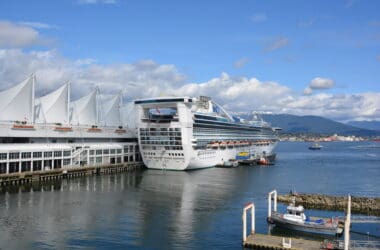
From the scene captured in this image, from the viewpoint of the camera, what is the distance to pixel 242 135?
92.9m

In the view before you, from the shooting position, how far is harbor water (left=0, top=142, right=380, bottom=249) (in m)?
28.0

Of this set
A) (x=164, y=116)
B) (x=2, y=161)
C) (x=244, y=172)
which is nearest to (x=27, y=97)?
(x=2, y=161)

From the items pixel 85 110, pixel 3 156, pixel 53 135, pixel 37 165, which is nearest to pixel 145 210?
pixel 3 156

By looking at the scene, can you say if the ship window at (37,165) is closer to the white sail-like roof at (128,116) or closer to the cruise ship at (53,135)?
the cruise ship at (53,135)

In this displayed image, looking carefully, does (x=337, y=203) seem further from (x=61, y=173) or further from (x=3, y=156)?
(x=3, y=156)

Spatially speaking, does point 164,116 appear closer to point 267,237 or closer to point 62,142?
point 62,142

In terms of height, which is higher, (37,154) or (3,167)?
(37,154)

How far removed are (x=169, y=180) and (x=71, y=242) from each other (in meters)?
30.3

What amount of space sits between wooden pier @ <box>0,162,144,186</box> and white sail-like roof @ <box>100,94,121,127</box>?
18.6m

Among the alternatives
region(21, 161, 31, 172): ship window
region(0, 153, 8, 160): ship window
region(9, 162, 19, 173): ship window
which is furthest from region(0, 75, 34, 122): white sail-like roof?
region(0, 153, 8, 160): ship window

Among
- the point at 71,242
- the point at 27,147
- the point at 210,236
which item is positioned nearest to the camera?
the point at 71,242

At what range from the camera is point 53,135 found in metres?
64.1

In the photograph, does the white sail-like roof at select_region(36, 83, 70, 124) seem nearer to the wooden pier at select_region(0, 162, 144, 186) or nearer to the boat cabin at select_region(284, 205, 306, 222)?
the wooden pier at select_region(0, 162, 144, 186)

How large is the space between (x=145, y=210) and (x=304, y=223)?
1344 cm
